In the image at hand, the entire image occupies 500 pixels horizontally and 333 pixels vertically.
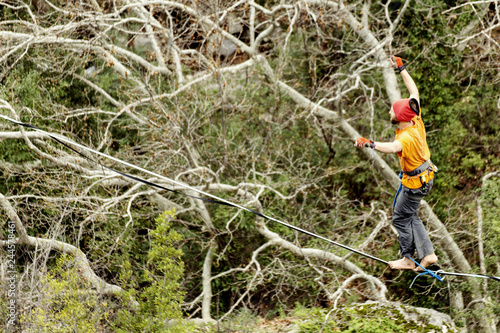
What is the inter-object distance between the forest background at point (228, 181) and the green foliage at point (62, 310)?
35mm

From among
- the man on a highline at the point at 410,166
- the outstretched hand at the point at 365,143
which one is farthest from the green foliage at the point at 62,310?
the outstretched hand at the point at 365,143

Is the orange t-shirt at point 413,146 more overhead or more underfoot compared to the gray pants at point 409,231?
more overhead

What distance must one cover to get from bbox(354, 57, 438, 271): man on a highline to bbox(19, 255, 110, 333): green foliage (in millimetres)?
4735

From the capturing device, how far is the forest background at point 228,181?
29.1 feet

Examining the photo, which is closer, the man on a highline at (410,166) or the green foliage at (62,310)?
the man on a highline at (410,166)

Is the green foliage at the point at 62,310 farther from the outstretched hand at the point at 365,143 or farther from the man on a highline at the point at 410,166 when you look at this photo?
the outstretched hand at the point at 365,143

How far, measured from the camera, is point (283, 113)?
43.1 feet

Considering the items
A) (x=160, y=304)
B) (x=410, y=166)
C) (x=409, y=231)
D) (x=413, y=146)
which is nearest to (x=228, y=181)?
(x=160, y=304)

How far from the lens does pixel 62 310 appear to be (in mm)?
7852

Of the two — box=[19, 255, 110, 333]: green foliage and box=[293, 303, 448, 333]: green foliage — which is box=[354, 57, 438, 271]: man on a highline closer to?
box=[293, 303, 448, 333]: green foliage

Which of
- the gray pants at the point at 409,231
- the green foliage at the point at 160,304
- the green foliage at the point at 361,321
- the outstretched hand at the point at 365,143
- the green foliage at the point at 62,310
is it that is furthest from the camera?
the green foliage at the point at 361,321

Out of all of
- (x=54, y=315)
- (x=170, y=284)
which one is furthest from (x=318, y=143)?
(x=54, y=315)

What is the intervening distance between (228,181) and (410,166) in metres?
7.25

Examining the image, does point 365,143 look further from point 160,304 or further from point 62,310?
point 62,310
